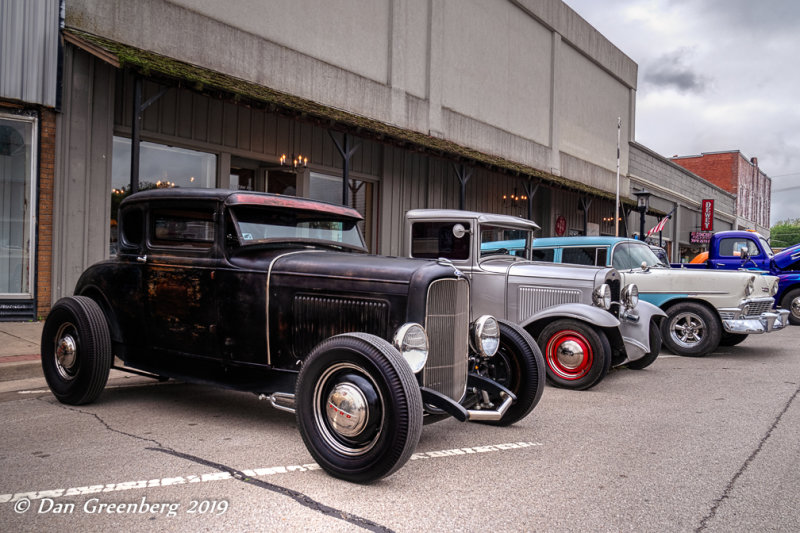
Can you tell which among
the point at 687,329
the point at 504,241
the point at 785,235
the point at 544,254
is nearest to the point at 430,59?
the point at 544,254

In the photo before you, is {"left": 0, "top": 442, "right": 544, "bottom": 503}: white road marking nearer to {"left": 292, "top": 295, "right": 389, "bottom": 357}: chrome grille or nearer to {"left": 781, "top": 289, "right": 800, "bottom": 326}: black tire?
{"left": 292, "top": 295, "right": 389, "bottom": 357}: chrome grille

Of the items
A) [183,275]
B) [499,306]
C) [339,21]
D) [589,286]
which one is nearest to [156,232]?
[183,275]

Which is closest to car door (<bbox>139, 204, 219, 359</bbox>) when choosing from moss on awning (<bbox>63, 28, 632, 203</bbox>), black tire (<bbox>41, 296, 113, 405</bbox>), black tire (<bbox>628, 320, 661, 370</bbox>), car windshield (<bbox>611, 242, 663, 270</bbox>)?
black tire (<bbox>41, 296, 113, 405</bbox>)

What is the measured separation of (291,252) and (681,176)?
34.5 m

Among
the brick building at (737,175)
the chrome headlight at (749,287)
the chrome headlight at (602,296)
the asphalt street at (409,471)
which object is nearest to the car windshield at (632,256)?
the chrome headlight at (749,287)

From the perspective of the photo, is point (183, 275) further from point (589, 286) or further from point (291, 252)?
point (589, 286)

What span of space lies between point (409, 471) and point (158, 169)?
29.0 ft

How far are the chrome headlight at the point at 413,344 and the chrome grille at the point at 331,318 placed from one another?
199 mm

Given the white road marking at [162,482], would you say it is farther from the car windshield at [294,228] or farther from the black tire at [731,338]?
the black tire at [731,338]

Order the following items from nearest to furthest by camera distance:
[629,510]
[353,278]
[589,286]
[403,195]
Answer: [629,510] < [353,278] < [589,286] < [403,195]

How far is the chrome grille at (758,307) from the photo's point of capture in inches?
364

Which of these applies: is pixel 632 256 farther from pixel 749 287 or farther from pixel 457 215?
pixel 457 215

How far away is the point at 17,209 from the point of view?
8859 millimetres

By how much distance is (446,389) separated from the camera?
4.03 meters
